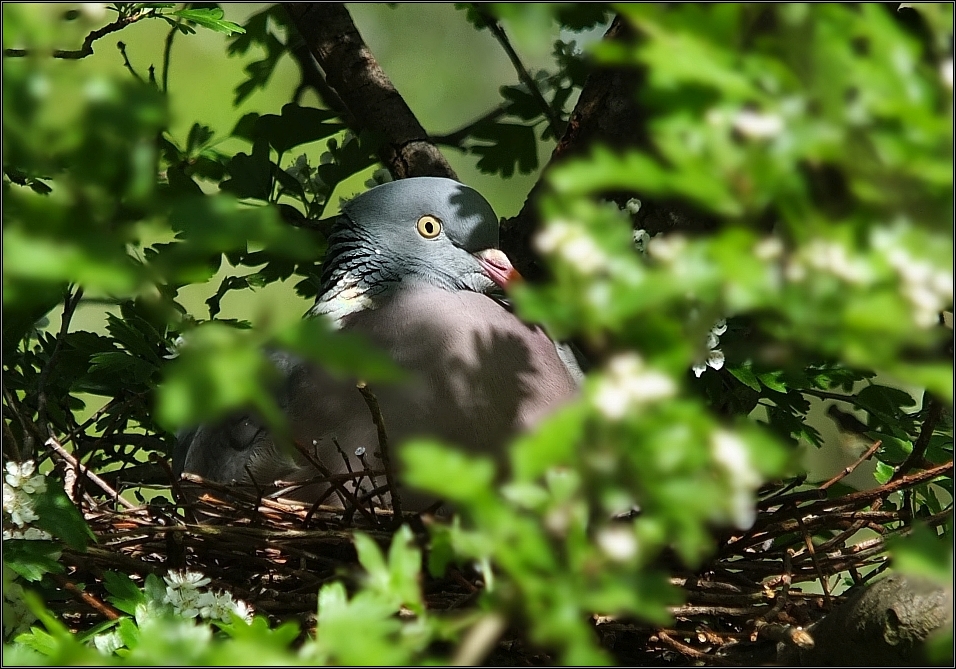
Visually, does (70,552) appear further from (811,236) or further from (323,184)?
(811,236)

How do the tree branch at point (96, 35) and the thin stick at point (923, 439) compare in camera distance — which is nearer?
the thin stick at point (923, 439)

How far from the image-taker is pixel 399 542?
0.70 m

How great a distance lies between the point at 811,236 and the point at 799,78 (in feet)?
0.31

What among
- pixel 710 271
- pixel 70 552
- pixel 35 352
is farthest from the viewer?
pixel 35 352

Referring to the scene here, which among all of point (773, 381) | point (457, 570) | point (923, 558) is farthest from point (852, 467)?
point (923, 558)

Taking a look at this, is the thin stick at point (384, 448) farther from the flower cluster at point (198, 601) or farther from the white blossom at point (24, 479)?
the white blossom at point (24, 479)

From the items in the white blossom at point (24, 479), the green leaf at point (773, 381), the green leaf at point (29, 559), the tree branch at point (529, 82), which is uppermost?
the tree branch at point (529, 82)

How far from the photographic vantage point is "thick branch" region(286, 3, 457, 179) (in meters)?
2.06

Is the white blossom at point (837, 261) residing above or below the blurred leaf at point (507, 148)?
below

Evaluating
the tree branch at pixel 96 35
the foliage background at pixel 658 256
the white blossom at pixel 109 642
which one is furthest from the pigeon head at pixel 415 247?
the foliage background at pixel 658 256

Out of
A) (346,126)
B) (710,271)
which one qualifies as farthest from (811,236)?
(346,126)

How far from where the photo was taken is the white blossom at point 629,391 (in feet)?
1.75

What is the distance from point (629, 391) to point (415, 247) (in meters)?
1.39

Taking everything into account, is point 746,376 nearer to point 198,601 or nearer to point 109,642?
point 198,601
